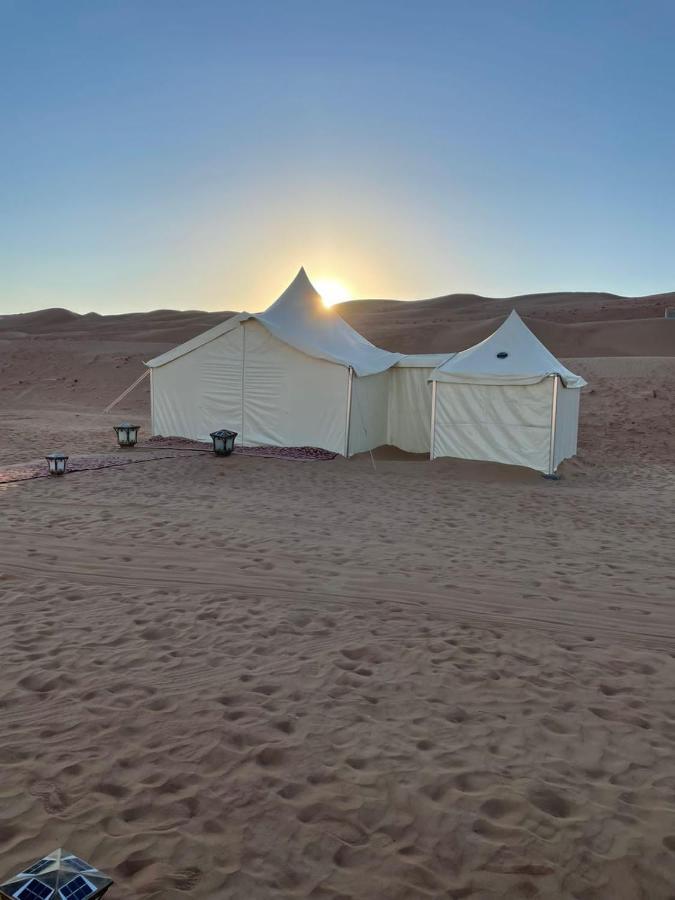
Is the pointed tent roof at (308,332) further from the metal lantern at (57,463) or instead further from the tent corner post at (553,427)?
the metal lantern at (57,463)

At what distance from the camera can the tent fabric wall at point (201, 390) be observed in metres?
14.0

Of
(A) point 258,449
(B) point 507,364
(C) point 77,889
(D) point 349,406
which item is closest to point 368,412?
(D) point 349,406

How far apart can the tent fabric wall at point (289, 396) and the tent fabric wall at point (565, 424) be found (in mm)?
3907

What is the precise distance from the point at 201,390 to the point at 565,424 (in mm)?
7575

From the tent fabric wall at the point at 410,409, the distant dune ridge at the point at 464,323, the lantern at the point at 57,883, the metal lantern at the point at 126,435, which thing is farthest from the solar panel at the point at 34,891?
the distant dune ridge at the point at 464,323

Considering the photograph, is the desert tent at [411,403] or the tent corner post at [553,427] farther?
the desert tent at [411,403]

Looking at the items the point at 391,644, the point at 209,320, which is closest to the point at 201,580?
the point at 391,644

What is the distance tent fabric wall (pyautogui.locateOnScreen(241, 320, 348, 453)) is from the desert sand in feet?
15.2

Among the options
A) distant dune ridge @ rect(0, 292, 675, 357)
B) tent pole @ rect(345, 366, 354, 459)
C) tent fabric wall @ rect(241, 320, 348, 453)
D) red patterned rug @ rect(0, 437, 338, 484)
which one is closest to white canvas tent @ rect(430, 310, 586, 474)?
tent pole @ rect(345, 366, 354, 459)

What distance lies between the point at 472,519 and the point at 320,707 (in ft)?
16.1

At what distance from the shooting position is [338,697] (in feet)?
12.0

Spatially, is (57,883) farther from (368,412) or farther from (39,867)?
(368,412)

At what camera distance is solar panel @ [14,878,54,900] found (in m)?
1.89

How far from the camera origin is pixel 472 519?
8.13m
